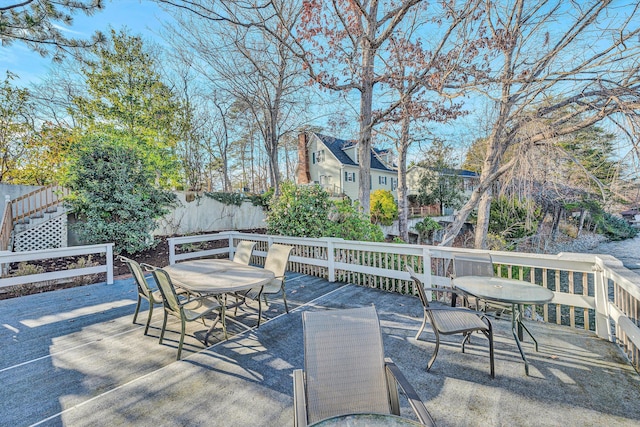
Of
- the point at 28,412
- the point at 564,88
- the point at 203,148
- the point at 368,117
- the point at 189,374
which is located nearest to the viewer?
the point at 28,412

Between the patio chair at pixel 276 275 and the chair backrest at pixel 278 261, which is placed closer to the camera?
the patio chair at pixel 276 275

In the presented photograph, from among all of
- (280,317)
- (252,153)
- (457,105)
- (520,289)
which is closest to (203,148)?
(252,153)

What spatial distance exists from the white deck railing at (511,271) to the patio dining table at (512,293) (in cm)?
68

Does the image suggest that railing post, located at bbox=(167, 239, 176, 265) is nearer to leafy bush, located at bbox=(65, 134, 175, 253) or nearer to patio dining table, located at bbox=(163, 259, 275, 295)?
leafy bush, located at bbox=(65, 134, 175, 253)

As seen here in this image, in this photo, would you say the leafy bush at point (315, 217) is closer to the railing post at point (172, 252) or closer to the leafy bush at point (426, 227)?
the railing post at point (172, 252)

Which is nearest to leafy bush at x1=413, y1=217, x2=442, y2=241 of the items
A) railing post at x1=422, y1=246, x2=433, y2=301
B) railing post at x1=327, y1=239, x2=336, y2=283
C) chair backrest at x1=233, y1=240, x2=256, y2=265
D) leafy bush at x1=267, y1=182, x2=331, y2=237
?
leafy bush at x1=267, y1=182, x2=331, y2=237

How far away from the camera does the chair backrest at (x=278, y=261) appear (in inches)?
174

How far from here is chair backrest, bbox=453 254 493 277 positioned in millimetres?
3657

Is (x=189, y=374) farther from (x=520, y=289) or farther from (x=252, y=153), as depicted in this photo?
(x=252, y=153)

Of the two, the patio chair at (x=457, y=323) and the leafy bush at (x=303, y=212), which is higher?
the leafy bush at (x=303, y=212)

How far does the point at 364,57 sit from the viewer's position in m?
8.10

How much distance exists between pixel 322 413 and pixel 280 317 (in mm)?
2543

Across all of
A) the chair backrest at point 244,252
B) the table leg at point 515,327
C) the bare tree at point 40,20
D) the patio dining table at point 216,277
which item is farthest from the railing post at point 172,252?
the table leg at point 515,327

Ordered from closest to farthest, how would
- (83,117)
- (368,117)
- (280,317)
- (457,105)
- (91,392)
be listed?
1. (91,392)
2. (280,317)
3. (457,105)
4. (368,117)
5. (83,117)
